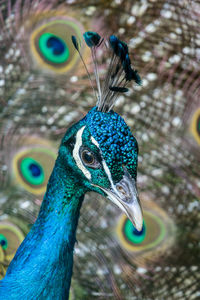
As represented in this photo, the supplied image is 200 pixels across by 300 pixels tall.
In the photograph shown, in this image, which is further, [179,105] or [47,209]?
[179,105]

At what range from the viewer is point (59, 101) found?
5.34 feet

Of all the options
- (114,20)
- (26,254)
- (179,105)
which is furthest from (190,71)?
(26,254)

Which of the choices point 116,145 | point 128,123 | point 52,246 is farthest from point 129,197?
point 128,123

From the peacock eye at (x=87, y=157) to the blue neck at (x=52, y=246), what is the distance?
11cm

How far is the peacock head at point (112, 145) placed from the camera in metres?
0.88

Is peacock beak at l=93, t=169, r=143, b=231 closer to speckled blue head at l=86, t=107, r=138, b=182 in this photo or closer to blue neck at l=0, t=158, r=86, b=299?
speckled blue head at l=86, t=107, r=138, b=182

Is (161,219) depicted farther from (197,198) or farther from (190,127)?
(190,127)

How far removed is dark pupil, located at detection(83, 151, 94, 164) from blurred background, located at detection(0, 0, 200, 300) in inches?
26.9

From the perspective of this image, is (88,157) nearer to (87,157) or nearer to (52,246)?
(87,157)

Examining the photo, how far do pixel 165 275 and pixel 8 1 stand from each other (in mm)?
1306

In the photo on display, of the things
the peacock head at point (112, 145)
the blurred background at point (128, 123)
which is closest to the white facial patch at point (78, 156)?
the peacock head at point (112, 145)

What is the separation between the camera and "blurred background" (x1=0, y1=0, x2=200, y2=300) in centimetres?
156

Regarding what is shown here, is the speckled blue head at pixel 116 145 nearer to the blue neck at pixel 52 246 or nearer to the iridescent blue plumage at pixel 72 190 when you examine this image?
the iridescent blue plumage at pixel 72 190

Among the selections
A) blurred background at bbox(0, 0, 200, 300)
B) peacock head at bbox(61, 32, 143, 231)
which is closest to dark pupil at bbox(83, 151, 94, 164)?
peacock head at bbox(61, 32, 143, 231)
